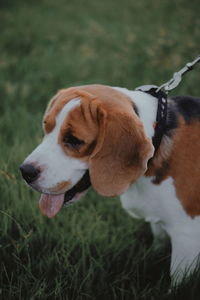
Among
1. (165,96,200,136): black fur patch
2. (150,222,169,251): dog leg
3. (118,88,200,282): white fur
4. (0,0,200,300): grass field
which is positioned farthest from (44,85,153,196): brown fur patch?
(150,222,169,251): dog leg

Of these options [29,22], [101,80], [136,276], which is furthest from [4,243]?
[29,22]

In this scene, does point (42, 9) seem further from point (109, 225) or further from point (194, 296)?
point (194, 296)

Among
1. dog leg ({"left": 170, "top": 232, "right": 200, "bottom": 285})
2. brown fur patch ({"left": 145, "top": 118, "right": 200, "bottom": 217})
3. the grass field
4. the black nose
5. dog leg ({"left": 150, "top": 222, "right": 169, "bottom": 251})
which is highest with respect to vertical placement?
brown fur patch ({"left": 145, "top": 118, "right": 200, "bottom": 217})

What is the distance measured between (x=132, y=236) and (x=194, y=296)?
0.72 metres

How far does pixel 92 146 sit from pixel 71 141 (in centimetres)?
13

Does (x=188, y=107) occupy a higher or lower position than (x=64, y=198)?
higher

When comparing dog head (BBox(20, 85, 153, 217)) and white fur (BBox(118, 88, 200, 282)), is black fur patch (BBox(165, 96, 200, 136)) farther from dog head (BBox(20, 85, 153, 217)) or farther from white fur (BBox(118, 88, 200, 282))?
dog head (BBox(20, 85, 153, 217))

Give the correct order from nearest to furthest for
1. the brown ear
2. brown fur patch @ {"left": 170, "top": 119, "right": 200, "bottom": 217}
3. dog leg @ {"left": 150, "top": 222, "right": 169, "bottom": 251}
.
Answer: the brown ear, brown fur patch @ {"left": 170, "top": 119, "right": 200, "bottom": 217}, dog leg @ {"left": 150, "top": 222, "right": 169, "bottom": 251}

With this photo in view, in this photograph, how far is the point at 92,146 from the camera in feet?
6.95

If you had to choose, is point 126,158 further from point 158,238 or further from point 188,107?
point 158,238

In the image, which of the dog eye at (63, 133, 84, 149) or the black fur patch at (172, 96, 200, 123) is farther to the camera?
the black fur patch at (172, 96, 200, 123)

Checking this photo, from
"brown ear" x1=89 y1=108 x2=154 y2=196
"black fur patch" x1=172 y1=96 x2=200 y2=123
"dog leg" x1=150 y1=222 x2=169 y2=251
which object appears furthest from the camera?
"dog leg" x1=150 y1=222 x2=169 y2=251

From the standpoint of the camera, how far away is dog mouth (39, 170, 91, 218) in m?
2.27

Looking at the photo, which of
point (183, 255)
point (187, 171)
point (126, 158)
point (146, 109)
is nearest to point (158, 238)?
point (183, 255)
